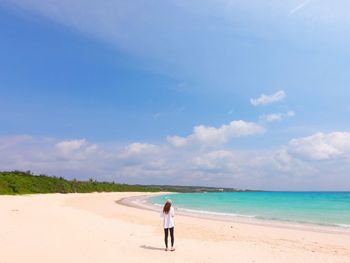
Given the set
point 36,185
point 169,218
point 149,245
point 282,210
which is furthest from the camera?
point 36,185

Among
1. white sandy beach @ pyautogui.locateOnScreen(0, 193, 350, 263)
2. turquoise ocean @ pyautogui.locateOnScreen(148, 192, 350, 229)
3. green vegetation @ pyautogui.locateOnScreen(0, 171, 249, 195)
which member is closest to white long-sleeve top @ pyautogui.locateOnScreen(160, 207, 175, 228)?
white sandy beach @ pyautogui.locateOnScreen(0, 193, 350, 263)

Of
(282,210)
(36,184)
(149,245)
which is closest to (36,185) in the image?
(36,184)

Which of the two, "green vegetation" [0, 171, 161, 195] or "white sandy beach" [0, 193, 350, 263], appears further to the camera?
"green vegetation" [0, 171, 161, 195]

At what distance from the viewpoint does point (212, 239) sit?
15.9m

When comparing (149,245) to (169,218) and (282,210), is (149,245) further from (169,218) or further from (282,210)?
(282,210)

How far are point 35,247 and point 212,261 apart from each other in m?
5.73

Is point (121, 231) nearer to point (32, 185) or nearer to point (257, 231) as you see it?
point (257, 231)

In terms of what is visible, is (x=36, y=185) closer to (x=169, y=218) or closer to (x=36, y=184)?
(x=36, y=184)

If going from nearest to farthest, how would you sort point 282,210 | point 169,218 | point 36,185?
point 169,218 → point 282,210 → point 36,185

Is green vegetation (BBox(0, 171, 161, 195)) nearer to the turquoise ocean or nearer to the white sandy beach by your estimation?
the turquoise ocean

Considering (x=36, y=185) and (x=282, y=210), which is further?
(x=36, y=185)

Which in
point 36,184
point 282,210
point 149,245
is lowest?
point 149,245

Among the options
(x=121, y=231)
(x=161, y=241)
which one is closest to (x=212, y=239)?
(x=161, y=241)

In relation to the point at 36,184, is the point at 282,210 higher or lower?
lower
